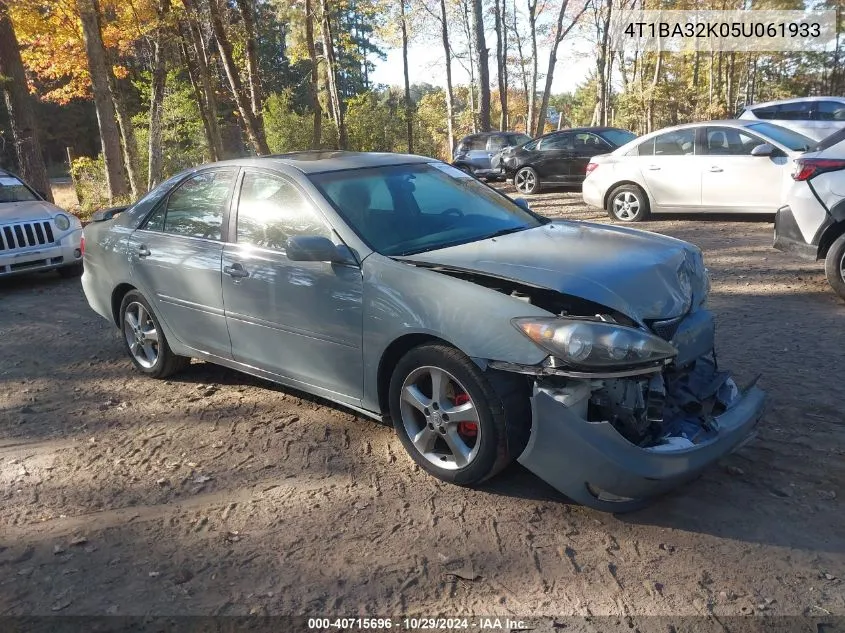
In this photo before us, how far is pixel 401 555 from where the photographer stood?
9.85 feet

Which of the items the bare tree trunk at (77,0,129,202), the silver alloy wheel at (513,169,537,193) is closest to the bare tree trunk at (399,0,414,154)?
the silver alloy wheel at (513,169,537,193)

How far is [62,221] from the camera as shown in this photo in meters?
9.55

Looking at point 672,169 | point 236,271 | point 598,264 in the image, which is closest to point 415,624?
point 598,264

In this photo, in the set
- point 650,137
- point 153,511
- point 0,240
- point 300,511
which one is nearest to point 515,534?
point 300,511

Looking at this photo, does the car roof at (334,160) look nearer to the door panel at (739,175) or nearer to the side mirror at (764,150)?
the side mirror at (764,150)

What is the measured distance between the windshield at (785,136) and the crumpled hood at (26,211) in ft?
33.0

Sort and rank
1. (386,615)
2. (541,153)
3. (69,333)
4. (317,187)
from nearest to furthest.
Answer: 1. (386,615)
2. (317,187)
3. (69,333)
4. (541,153)

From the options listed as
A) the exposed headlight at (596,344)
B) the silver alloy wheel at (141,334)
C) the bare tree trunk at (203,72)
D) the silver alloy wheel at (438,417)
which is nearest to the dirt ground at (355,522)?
the silver alloy wheel at (438,417)

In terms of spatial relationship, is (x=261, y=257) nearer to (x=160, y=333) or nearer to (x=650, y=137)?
(x=160, y=333)

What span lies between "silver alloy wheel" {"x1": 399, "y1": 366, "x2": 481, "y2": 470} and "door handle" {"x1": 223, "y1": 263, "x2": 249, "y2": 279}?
1.37 m

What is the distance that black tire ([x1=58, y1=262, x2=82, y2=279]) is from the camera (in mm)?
9797

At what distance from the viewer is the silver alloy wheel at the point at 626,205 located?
37.4 ft

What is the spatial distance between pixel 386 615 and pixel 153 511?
1.49m

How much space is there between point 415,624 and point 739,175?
9458 millimetres
